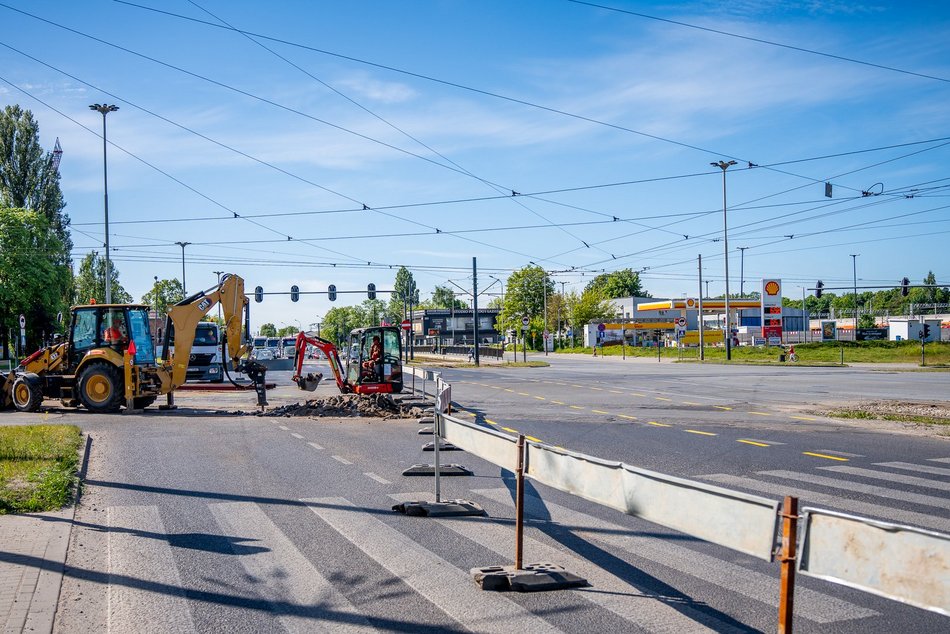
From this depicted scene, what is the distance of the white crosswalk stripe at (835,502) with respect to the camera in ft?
25.9

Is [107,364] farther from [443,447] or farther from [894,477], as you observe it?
[894,477]

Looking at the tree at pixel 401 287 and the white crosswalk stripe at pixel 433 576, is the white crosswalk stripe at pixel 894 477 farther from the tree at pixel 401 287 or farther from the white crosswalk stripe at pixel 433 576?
the tree at pixel 401 287

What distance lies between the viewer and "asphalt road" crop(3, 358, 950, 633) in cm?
546

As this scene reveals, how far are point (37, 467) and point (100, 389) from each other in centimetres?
1039

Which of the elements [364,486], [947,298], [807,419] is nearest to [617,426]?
[807,419]

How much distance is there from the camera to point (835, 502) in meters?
8.92

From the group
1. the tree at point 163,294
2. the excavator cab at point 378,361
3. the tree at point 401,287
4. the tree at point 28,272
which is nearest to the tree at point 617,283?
the tree at point 401,287

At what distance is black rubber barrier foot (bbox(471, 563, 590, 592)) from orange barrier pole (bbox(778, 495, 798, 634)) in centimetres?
232

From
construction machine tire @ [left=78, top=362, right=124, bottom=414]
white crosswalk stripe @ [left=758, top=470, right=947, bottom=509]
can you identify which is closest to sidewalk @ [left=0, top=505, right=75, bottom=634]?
white crosswalk stripe @ [left=758, top=470, right=947, bottom=509]

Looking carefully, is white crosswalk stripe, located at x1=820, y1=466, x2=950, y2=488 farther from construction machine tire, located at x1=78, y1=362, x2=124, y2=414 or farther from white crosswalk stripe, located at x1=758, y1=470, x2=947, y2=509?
construction machine tire, located at x1=78, y1=362, x2=124, y2=414

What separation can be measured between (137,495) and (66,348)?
1344cm

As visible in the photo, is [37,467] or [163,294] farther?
[163,294]

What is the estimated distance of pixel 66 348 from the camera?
21.4 m

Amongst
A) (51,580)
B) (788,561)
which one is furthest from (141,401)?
(788,561)
